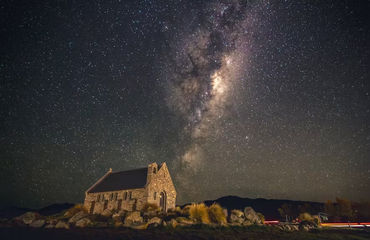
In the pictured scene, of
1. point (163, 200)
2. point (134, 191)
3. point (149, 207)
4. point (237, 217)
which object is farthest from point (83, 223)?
point (237, 217)

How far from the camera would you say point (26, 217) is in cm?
3216

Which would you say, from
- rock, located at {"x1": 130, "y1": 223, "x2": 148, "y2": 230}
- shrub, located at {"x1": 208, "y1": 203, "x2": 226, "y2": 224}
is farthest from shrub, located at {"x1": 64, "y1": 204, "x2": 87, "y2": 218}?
shrub, located at {"x1": 208, "y1": 203, "x2": 226, "y2": 224}

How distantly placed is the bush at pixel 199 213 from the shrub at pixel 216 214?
656 mm

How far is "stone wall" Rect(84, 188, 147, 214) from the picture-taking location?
3375 cm

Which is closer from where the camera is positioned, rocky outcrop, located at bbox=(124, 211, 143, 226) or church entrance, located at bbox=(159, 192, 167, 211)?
A: rocky outcrop, located at bbox=(124, 211, 143, 226)

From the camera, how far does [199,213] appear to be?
79.9ft

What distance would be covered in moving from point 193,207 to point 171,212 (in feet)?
12.1

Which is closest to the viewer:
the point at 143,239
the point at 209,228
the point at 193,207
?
the point at 143,239

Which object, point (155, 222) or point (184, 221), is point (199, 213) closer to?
point (184, 221)

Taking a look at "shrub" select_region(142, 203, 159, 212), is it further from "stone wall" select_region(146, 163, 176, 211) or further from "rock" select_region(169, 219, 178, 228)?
"rock" select_region(169, 219, 178, 228)

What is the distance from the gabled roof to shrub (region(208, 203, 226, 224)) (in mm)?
14395

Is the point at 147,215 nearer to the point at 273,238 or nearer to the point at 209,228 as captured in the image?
the point at 209,228

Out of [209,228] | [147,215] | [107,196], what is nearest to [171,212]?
[147,215]

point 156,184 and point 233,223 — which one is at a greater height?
point 156,184
